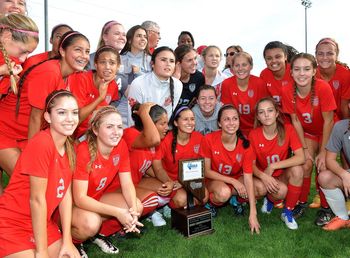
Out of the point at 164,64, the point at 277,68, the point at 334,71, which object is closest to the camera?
the point at 164,64

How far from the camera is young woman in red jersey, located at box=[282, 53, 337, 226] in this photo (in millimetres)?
4812

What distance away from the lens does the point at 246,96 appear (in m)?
5.55

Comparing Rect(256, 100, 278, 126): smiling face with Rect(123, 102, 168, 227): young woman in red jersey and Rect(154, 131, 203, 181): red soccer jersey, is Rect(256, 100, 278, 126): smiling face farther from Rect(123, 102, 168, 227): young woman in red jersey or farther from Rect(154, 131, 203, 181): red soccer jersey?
Rect(123, 102, 168, 227): young woman in red jersey

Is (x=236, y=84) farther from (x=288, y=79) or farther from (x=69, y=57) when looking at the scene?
(x=69, y=57)

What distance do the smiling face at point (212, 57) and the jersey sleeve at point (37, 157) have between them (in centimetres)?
368

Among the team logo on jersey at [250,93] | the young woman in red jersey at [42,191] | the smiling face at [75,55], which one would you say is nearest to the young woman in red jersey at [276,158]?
the team logo on jersey at [250,93]

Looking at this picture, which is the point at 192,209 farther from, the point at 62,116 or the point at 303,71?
the point at 303,71

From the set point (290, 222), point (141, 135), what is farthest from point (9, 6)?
point (290, 222)

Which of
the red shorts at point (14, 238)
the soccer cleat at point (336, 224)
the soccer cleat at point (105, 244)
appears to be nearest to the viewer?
the red shorts at point (14, 238)

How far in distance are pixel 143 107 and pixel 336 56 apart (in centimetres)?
311

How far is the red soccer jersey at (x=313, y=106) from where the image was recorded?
15.9ft

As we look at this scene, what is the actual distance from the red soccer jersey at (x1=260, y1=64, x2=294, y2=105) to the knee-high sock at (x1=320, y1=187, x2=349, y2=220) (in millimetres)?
1664

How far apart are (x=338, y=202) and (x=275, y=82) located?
2.09 m

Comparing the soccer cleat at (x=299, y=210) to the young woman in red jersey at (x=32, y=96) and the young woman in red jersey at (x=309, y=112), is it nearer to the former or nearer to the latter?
the young woman in red jersey at (x=309, y=112)
